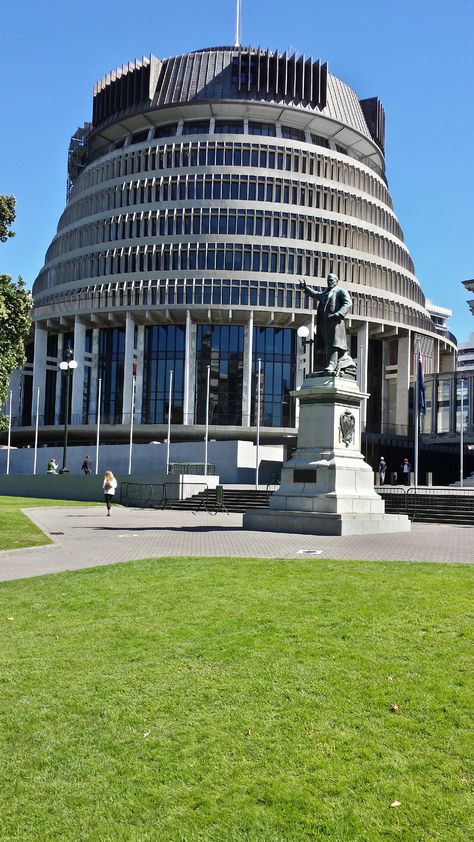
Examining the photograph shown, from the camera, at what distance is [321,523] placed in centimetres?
2256

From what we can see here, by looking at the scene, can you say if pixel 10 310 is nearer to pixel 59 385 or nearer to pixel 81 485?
pixel 81 485

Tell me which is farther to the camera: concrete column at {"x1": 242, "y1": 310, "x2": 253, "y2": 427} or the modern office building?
the modern office building

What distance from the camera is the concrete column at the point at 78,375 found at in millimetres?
77312

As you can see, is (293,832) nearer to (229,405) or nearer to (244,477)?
(244,477)

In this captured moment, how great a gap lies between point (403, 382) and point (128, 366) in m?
28.3

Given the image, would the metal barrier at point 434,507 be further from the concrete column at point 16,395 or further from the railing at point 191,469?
the concrete column at point 16,395

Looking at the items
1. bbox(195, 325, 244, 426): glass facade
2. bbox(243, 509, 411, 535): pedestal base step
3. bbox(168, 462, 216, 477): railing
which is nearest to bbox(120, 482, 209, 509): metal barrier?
bbox(168, 462, 216, 477): railing

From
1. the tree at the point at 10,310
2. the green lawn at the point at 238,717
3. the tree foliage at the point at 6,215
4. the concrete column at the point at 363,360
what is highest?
the concrete column at the point at 363,360

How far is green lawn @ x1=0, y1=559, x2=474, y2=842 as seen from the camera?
4930 mm

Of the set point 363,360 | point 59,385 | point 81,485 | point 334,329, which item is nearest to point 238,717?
point 334,329

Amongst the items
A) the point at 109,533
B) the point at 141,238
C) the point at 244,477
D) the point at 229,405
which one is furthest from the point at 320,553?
the point at 141,238

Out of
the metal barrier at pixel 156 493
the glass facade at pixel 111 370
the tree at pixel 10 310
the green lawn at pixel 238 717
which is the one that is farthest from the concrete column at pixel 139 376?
the green lawn at pixel 238 717

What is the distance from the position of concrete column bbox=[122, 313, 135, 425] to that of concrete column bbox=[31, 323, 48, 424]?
1142cm

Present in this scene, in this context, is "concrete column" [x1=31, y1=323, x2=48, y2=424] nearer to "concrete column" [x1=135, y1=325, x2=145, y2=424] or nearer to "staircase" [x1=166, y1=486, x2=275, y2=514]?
"concrete column" [x1=135, y1=325, x2=145, y2=424]
